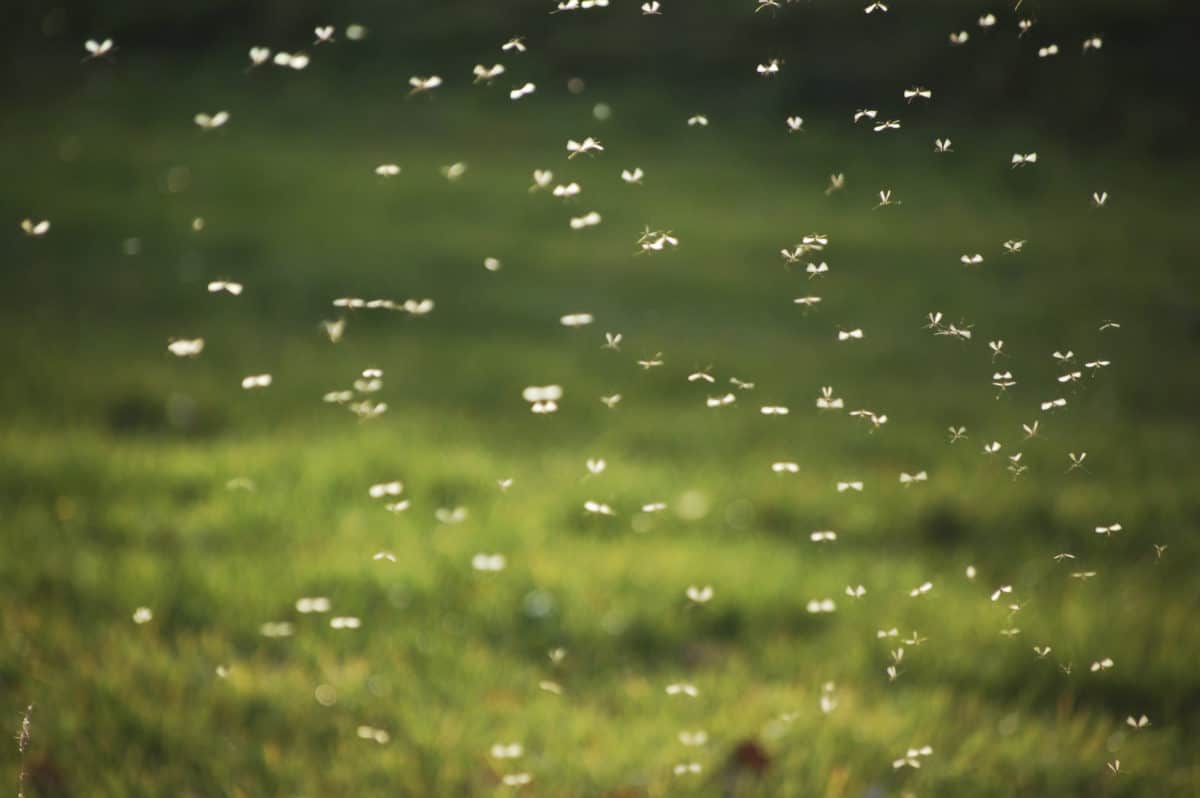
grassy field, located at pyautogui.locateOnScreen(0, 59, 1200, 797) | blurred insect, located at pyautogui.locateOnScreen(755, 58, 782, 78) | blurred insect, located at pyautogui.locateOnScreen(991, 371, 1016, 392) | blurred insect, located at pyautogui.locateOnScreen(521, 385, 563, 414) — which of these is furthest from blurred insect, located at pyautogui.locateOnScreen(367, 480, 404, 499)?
blurred insect, located at pyautogui.locateOnScreen(991, 371, 1016, 392)

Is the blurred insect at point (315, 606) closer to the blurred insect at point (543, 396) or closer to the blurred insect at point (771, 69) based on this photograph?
the blurred insect at point (543, 396)

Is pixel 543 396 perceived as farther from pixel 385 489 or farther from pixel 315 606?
pixel 385 489

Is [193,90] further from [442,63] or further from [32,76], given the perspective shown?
[442,63]

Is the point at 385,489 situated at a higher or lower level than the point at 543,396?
higher

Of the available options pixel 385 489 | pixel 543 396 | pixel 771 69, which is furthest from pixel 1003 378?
pixel 543 396

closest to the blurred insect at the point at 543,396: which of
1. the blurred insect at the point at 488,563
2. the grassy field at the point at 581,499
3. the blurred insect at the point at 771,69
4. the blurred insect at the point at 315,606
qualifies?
the grassy field at the point at 581,499

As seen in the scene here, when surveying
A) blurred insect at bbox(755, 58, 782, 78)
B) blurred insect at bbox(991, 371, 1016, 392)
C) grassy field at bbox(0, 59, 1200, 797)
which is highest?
blurred insect at bbox(755, 58, 782, 78)

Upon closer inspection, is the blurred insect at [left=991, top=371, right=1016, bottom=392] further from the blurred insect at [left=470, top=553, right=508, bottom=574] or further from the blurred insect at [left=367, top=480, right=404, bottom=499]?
the blurred insect at [left=470, top=553, right=508, bottom=574]

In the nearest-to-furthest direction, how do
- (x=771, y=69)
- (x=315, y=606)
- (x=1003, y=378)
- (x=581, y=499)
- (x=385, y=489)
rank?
(x=771, y=69) → (x=385, y=489) → (x=1003, y=378) → (x=315, y=606) → (x=581, y=499)

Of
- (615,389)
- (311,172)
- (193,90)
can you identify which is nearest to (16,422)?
(615,389)
